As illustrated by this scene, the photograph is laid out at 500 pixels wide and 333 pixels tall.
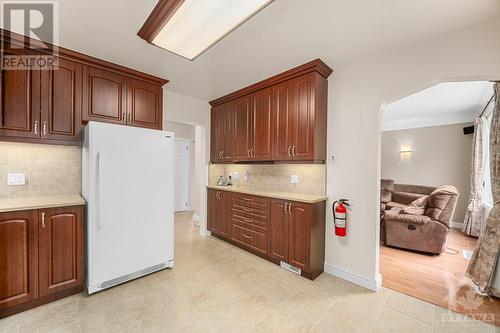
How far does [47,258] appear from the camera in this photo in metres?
2.02

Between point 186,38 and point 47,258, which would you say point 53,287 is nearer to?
point 47,258

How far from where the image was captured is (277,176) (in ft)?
11.5

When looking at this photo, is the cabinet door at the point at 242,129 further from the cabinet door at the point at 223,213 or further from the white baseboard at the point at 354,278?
the white baseboard at the point at 354,278

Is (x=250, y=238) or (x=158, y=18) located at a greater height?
(x=158, y=18)

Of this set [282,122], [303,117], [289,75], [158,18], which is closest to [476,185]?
[303,117]

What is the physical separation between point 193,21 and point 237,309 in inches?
101

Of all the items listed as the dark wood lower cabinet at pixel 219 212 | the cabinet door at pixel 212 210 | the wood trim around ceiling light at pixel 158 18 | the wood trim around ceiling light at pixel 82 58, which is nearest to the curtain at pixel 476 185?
the dark wood lower cabinet at pixel 219 212

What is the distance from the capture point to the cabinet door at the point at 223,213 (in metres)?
3.58

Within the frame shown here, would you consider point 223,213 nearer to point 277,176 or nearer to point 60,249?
point 277,176

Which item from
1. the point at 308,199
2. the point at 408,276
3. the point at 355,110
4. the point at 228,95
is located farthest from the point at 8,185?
the point at 408,276

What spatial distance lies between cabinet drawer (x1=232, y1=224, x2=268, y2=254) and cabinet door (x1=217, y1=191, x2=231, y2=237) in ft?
0.60

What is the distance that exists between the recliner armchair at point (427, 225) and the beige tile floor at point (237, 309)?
5.00 ft

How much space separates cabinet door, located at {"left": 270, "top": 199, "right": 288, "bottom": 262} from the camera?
9.00 feet

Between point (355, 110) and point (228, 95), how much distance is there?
6.73 feet
